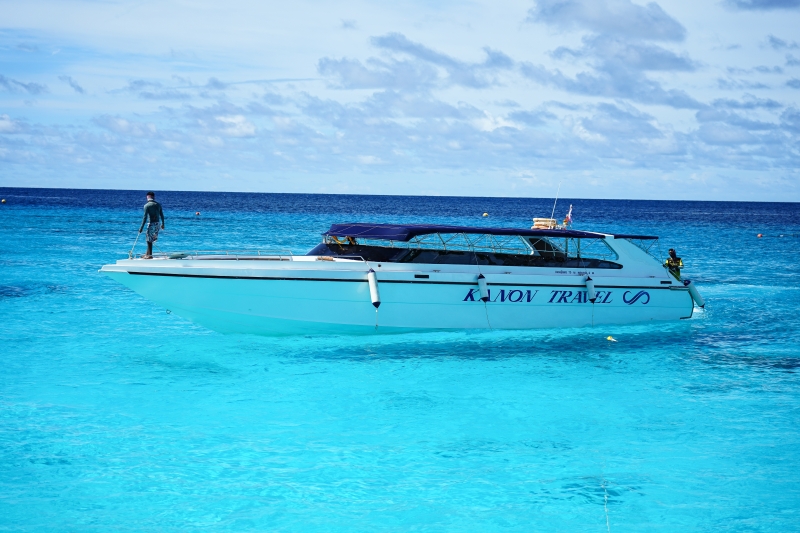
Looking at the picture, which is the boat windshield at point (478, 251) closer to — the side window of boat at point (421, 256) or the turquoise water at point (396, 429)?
the side window of boat at point (421, 256)

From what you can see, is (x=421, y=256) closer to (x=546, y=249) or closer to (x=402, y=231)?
(x=402, y=231)

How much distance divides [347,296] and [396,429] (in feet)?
16.1

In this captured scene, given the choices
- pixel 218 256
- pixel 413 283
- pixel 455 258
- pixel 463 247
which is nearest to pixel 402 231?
pixel 413 283

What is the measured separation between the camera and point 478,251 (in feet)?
55.6

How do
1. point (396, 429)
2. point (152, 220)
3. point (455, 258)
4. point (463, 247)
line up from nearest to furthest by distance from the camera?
point (396, 429) < point (152, 220) < point (455, 258) < point (463, 247)

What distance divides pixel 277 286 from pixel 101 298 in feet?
32.6

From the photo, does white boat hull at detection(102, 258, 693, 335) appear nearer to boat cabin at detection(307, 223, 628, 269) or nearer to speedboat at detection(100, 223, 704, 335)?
speedboat at detection(100, 223, 704, 335)

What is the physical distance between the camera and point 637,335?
58.0 ft

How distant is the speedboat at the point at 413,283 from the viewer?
14875mm

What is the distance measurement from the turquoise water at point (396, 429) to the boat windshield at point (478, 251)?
170 centimetres

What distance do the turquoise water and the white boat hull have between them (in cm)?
49

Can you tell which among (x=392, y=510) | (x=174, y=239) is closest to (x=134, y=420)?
(x=392, y=510)

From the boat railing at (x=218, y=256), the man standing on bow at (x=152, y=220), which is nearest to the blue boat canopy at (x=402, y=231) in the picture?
the boat railing at (x=218, y=256)

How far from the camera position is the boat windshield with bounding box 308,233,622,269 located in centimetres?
1609
